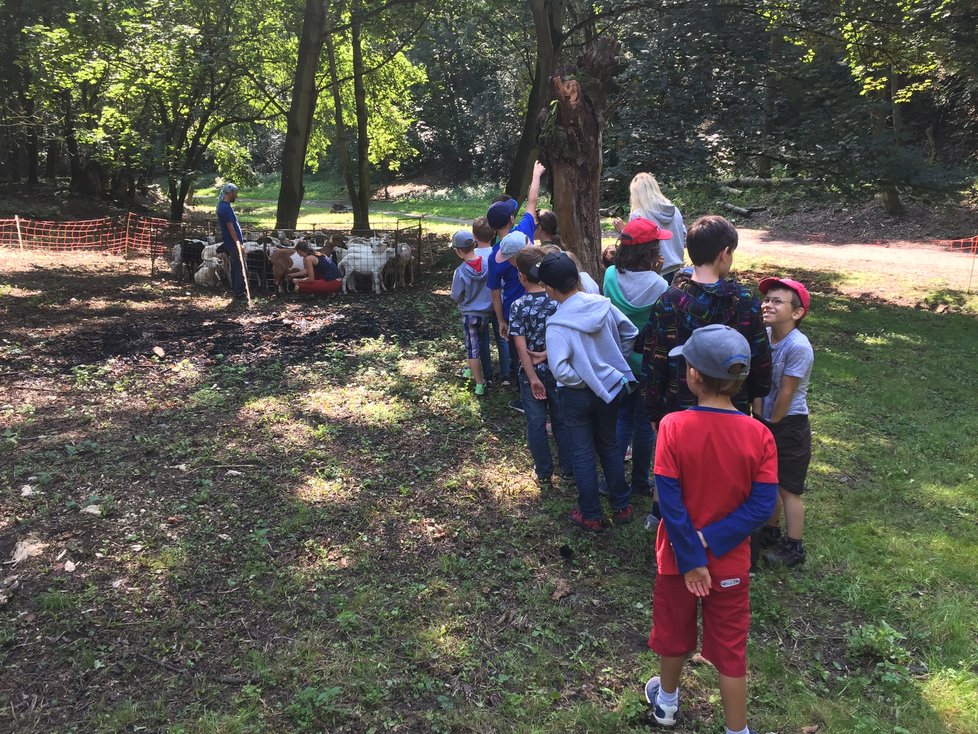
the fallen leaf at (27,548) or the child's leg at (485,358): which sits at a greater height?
the child's leg at (485,358)

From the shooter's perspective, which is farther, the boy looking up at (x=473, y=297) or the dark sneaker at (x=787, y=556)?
the boy looking up at (x=473, y=297)

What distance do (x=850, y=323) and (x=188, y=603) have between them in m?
11.0

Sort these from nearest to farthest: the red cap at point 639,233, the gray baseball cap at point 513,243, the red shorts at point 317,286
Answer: the red cap at point 639,233, the gray baseball cap at point 513,243, the red shorts at point 317,286

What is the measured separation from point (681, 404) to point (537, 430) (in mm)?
1468

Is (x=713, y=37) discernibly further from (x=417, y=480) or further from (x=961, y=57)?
(x=417, y=480)

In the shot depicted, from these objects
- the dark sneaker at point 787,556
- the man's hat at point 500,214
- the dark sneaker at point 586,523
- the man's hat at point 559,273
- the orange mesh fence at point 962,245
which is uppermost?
the man's hat at point 500,214

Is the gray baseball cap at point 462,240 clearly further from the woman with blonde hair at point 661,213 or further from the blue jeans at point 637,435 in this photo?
the blue jeans at point 637,435

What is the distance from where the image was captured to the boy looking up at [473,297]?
6.16m

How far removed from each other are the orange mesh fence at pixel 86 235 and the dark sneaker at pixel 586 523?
46.1 feet

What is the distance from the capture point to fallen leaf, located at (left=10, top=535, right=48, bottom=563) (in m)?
3.99

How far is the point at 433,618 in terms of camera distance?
3.63m

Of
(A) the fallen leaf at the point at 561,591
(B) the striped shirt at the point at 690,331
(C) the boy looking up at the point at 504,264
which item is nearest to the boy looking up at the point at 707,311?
(B) the striped shirt at the point at 690,331

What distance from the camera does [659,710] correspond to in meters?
2.90

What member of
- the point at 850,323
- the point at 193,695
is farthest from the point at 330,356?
the point at 850,323
